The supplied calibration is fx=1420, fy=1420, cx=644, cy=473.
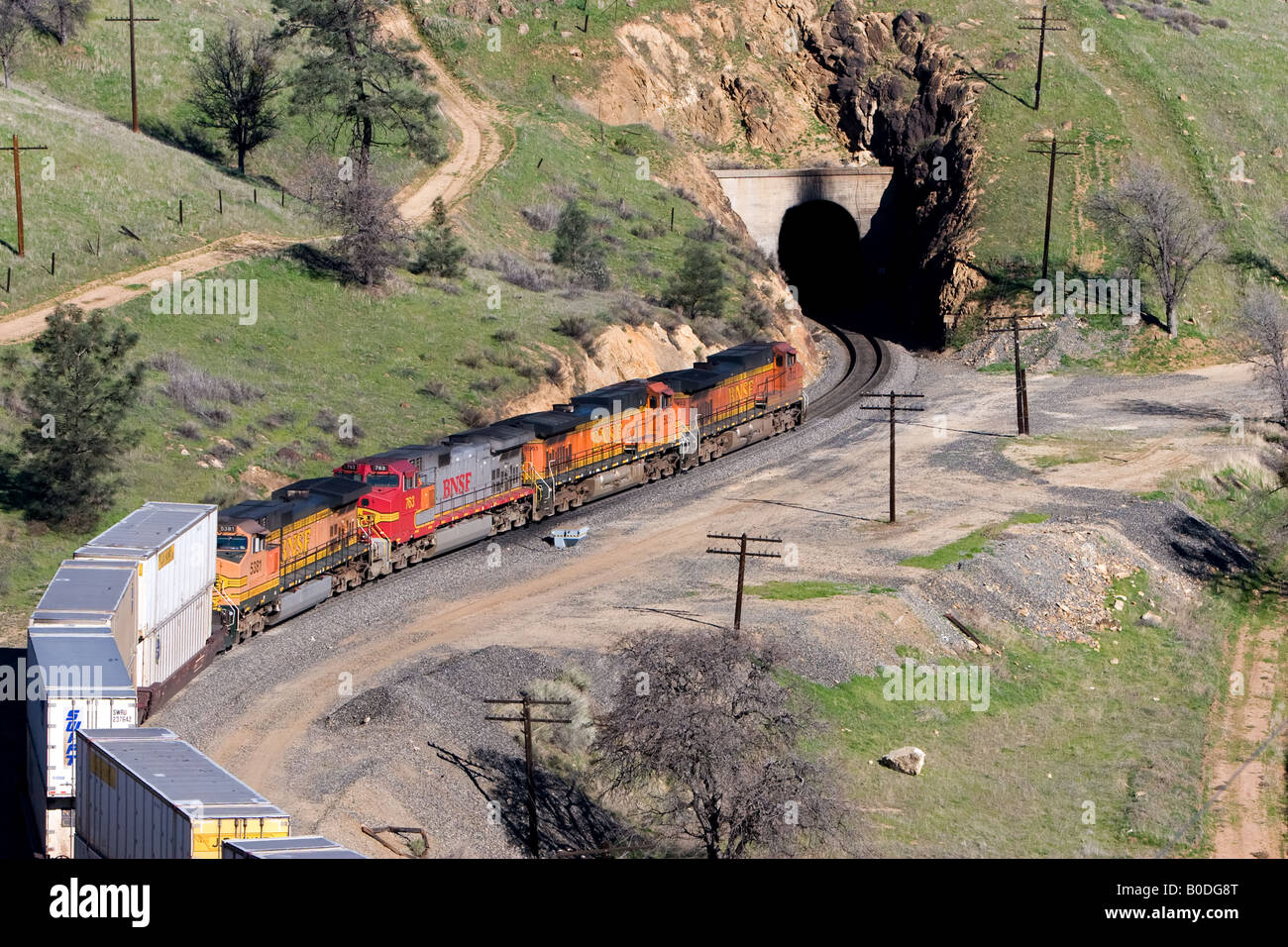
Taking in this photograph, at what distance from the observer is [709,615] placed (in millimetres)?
41156

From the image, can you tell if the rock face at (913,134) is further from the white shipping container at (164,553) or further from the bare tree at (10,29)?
the white shipping container at (164,553)

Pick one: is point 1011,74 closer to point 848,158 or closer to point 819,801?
point 848,158

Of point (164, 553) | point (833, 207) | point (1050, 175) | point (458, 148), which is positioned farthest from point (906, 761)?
point (833, 207)

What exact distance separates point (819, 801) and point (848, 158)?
77.5 m

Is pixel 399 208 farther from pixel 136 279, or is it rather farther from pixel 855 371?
pixel 855 371

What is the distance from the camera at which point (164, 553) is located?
106 feet

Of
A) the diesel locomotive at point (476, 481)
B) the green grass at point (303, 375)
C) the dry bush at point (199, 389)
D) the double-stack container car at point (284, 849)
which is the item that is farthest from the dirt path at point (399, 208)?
the double-stack container car at point (284, 849)

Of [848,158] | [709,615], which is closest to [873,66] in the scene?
[848,158]

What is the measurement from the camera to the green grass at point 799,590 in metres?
43.7

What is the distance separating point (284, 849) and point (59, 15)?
78.3 m

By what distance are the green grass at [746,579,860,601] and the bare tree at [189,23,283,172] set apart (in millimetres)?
48433

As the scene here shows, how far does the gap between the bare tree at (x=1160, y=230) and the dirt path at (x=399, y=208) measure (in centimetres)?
3773

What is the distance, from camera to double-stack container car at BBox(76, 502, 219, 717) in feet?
103

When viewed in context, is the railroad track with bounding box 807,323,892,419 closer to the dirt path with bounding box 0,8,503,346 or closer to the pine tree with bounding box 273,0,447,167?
the dirt path with bounding box 0,8,503,346
